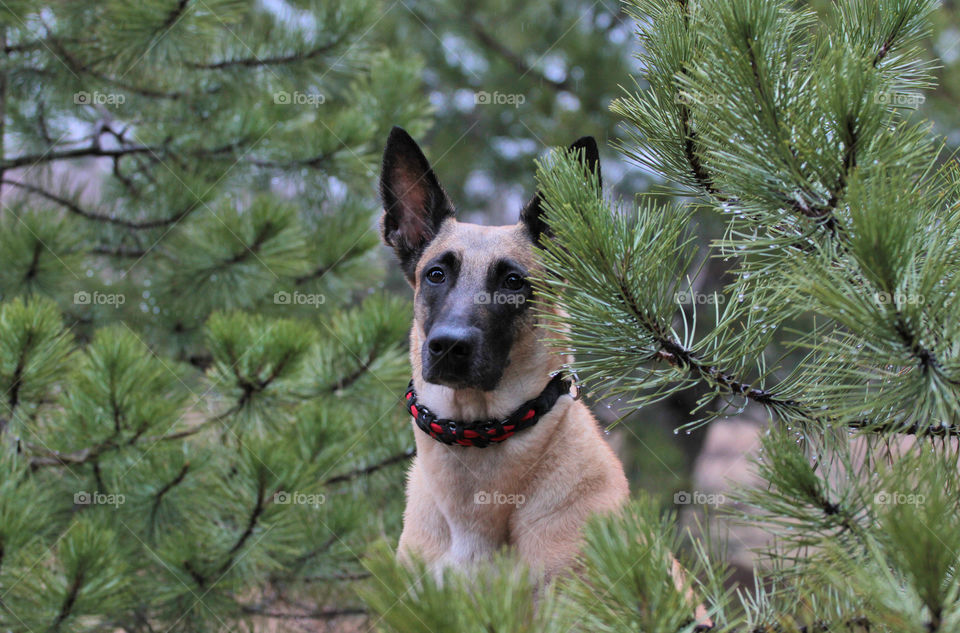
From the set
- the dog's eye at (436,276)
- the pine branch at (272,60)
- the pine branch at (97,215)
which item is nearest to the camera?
the dog's eye at (436,276)

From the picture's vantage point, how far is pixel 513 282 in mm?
1844

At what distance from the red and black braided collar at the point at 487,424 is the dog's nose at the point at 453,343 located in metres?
0.14

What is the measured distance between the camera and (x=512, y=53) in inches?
211

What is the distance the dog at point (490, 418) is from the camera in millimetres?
1564

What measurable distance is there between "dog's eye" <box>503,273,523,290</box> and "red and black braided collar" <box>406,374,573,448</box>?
0.28 meters

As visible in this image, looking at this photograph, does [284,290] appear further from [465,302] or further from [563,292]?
[563,292]

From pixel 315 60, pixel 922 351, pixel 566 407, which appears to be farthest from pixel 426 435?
pixel 315 60

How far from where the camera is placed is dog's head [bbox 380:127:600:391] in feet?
5.56

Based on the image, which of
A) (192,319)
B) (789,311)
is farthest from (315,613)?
(789,311)

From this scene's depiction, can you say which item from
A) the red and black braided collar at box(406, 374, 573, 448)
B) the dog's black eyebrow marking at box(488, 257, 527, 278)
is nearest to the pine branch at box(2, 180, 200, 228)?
the dog's black eyebrow marking at box(488, 257, 527, 278)

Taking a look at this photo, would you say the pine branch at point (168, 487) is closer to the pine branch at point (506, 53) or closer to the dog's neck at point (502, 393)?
the dog's neck at point (502, 393)

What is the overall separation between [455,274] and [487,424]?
1.62 ft

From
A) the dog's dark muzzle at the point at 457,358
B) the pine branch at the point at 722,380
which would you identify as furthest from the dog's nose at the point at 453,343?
the pine branch at the point at 722,380

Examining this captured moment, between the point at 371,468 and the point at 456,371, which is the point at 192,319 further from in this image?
the point at 456,371
